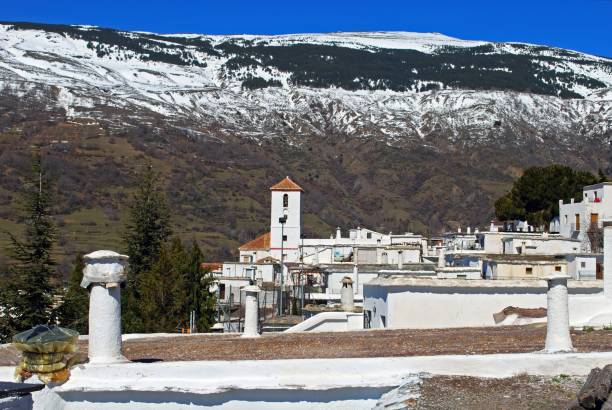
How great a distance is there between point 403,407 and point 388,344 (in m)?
4.04

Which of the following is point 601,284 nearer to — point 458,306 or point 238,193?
point 458,306

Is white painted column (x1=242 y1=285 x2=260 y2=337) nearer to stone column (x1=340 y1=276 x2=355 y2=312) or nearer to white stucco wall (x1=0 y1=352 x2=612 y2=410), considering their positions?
white stucco wall (x1=0 y1=352 x2=612 y2=410)

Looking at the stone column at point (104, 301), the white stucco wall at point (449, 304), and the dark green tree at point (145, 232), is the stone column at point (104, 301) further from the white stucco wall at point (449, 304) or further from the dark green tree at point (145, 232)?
the dark green tree at point (145, 232)

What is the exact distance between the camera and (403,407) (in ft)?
35.6

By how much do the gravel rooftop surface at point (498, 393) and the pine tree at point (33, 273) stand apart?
22526 millimetres

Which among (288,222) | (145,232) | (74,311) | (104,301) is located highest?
(288,222)

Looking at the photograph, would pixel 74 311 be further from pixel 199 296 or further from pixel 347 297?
pixel 347 297

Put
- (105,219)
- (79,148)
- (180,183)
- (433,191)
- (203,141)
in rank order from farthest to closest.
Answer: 1. (203,141)
2. (433,191)
3. (79,148)
4. (180,183)
5. (105,219)

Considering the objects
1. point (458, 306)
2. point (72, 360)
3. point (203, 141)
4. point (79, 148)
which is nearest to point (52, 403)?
point (72, 360)

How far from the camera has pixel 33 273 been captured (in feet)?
109

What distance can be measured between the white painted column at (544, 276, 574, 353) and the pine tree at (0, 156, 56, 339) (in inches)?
863

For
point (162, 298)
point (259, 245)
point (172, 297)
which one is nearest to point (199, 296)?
point (172, 297)

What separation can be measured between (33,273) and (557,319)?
2338 cm

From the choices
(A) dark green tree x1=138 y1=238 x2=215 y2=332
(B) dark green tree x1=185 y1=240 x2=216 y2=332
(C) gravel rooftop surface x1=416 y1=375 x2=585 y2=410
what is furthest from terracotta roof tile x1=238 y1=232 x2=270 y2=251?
(C) gravel rooftop surface x1=416 y1=375 x2=585 y2=410
